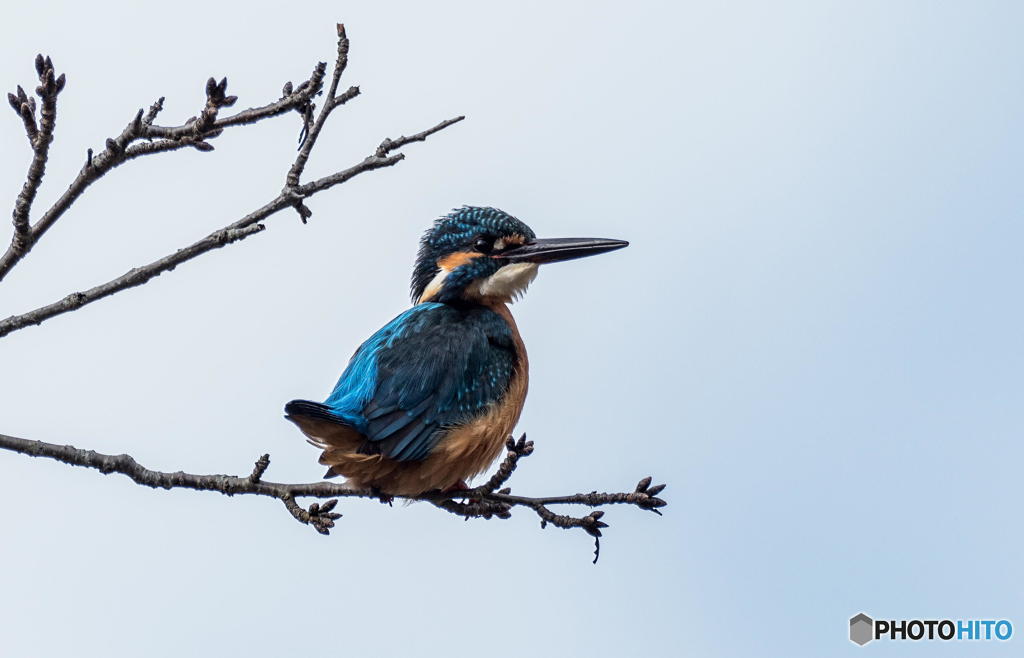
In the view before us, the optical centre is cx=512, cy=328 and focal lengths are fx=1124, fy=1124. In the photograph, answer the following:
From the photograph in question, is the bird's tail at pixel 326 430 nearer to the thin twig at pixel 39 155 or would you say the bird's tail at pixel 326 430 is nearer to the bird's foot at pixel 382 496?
the bird's foot at pixel 382 496

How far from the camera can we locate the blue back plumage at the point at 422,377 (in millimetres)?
4250

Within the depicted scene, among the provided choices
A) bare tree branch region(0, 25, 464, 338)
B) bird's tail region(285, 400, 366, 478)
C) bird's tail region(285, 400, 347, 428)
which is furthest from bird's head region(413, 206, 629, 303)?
bare tree branch region(0, 25, 464, 338)

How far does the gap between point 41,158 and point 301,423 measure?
1450 millimetres

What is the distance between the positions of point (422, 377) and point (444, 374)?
101 millimetres

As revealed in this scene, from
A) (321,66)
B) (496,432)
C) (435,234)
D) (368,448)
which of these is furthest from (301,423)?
(435,234)

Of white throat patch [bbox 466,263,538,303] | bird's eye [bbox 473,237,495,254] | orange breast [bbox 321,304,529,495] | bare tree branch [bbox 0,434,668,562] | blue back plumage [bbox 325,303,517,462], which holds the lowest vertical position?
bare tree branch [bbox 0,434,668,562]

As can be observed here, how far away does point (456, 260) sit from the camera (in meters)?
5.25

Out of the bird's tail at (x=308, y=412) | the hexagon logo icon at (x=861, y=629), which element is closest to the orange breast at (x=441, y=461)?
the bird's tail at (x=308, y=412)

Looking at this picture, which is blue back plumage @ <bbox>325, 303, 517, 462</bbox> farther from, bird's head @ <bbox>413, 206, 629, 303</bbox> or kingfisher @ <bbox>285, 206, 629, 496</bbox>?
bird's head @ <bbox>413, 206, 629, 303</bbox>

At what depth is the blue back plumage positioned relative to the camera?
167 inches

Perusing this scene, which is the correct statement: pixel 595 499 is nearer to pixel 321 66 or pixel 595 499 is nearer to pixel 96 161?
pixel 321 66

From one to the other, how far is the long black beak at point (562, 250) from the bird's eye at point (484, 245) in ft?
0.17

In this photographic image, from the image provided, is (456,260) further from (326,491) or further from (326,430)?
(326,491)

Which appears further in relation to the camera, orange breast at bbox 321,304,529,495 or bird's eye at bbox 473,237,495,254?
bird's eye at bbox 473,237,495,254
